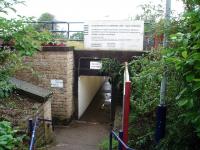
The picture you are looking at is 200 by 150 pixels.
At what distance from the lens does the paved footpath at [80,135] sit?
30.9 ft

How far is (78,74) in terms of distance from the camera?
1337cm

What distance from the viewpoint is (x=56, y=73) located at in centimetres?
1249

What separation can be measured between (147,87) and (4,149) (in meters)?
3.62

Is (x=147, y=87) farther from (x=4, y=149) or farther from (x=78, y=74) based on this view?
(x=78, y=74)

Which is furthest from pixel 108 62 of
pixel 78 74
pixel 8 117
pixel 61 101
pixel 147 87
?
pixel 147 87

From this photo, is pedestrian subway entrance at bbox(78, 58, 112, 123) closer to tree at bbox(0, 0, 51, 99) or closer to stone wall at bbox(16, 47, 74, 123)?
stone wall at bbox(16, 47, 74, 123)

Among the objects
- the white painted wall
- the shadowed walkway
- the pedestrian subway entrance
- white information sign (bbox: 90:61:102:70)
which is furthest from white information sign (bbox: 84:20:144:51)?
the shadowed walkway

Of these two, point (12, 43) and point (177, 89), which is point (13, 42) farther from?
point (177, 89)

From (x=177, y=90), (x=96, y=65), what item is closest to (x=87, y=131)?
(x=96, y=65)

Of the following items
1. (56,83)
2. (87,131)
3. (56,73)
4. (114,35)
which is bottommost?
(87,131)

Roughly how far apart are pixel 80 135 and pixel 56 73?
2716 mm

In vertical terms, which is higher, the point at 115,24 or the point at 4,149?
the point at 115,24

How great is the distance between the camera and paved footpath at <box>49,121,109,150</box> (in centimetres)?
942

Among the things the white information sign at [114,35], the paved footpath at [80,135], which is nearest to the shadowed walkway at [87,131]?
the paved footpath at [80,135]
